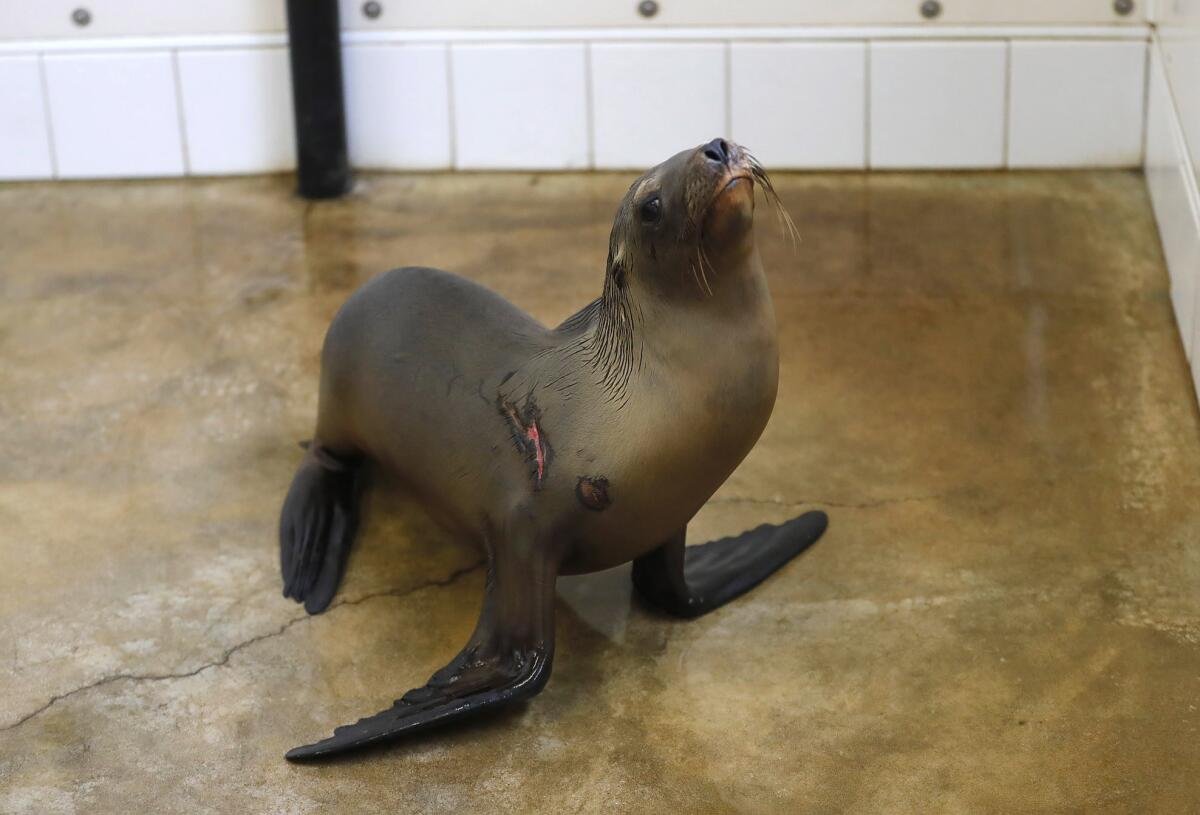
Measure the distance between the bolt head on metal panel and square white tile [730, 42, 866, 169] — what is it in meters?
0.25

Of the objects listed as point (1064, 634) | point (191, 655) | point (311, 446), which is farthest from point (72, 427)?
point (1064, 634)

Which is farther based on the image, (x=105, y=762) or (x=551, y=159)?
(x=551, y=159)

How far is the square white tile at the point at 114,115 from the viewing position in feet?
15.3

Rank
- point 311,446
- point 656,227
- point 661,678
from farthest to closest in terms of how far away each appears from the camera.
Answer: point 311,446 < point 661,678 < point 656,227

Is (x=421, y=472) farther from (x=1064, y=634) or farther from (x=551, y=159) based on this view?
(x=551, y=159)

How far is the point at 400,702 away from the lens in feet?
8.14

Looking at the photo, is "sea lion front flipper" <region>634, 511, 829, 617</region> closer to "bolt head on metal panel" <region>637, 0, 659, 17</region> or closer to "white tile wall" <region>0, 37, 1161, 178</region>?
"white tile wall" <region>0, 37, 1161, 178</region>

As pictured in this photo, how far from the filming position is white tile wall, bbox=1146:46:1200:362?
3.54m

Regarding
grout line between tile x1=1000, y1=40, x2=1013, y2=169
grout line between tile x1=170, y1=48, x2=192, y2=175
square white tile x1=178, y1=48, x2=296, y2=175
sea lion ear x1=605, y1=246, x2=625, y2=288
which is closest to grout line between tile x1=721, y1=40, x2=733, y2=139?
grout line between tile x1=1000, y1=40, x2=1013, y2=169

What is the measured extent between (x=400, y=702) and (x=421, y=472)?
0.44 metres

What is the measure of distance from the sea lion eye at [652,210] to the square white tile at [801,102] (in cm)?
230

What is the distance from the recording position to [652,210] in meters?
2.36

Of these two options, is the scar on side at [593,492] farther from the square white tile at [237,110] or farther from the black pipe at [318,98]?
the square white tile at [237,110]

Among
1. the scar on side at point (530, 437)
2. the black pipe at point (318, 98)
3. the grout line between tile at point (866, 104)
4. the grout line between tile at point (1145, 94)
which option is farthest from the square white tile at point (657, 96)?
the scar on side at point (530, 437)
